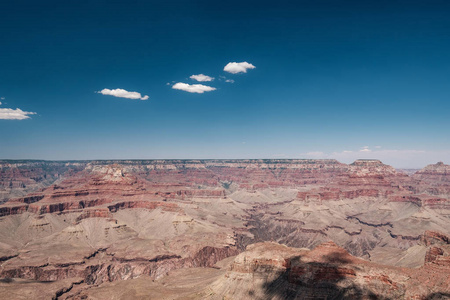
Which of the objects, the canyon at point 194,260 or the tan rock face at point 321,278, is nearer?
the tan rock face at point 321,278

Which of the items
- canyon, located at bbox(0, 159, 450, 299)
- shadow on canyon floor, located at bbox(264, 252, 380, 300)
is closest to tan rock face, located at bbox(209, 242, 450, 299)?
shadow on canyon floor, located at bbox(264, 252, 380, 300)

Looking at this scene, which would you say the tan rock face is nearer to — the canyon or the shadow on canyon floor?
the shadow on canyon floor

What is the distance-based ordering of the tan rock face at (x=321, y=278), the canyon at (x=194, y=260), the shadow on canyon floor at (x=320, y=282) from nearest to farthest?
the tan rock face at (x=321, y=278), the shadow on canyon floor at (x=320, y=282), the canyon at (x=194, y=260)

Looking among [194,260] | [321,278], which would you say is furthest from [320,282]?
[194,260]

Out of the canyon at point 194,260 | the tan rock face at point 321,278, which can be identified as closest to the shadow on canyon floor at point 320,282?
the tan rock face at point 321,278

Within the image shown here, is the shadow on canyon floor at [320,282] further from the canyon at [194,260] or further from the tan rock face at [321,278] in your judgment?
the canyon at [194,260]

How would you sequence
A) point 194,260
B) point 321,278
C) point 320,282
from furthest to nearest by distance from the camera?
1. point 194,260
2. point 321,278
3. point 320,282

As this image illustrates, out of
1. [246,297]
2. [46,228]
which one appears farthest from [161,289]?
[46,228]

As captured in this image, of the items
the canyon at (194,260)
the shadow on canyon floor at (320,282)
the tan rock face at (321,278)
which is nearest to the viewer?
the tan rock face at (321,278)

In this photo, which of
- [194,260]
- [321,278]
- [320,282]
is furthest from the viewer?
[194,260]

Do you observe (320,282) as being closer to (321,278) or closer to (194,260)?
(321,278)

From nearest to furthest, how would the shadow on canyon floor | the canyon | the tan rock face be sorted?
1. the tan rock face
2. the shadow on canyon floor
3. the canyon
